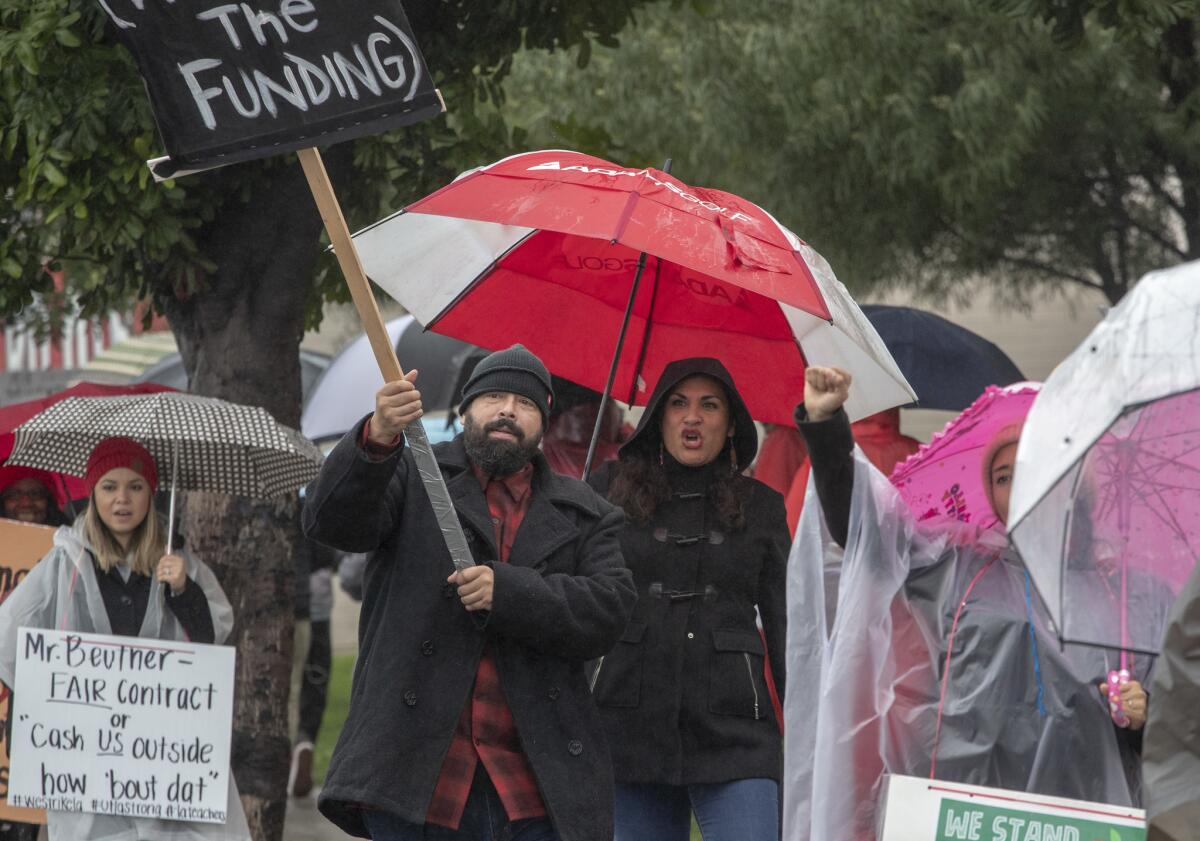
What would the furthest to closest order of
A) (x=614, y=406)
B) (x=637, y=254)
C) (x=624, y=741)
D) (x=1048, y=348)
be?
(x=1048, y=348)
(x=614, y=406)
(x=637, y=254)
(x=624, y=741)

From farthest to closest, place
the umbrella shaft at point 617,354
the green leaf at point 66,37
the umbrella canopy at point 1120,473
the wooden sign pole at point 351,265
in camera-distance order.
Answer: the green leaf at point 66,37
the umbrella shaft at point 617,354
the wooden sign pole at point 351,265
the umbrella canopy at point 1120,473

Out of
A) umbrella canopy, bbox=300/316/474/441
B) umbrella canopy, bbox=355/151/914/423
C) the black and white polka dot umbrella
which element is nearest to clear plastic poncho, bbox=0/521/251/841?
the black and white polka dot umbrella

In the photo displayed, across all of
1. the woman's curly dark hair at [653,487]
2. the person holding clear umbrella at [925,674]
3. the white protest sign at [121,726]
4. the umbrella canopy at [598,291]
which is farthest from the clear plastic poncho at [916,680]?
the white protest sign at [121,726]

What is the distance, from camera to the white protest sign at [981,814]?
4574 mm

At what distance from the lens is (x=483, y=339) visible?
625 centimetres

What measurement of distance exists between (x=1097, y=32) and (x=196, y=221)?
16.7 ft

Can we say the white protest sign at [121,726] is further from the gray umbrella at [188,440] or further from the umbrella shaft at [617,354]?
the umbrella shaft at [617,354]

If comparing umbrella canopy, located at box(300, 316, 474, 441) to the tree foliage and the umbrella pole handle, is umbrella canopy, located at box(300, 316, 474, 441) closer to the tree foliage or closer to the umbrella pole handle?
the tree foliage

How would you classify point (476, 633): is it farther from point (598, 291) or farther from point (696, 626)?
point (598, 291)

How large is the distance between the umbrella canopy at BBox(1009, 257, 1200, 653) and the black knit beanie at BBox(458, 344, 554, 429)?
60.1 inches

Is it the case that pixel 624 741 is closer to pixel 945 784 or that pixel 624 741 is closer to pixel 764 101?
pixel 945 784

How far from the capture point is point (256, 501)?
714 cm

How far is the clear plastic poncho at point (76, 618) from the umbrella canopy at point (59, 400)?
0.51 metres

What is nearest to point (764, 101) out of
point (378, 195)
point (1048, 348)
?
point (378, 195)
